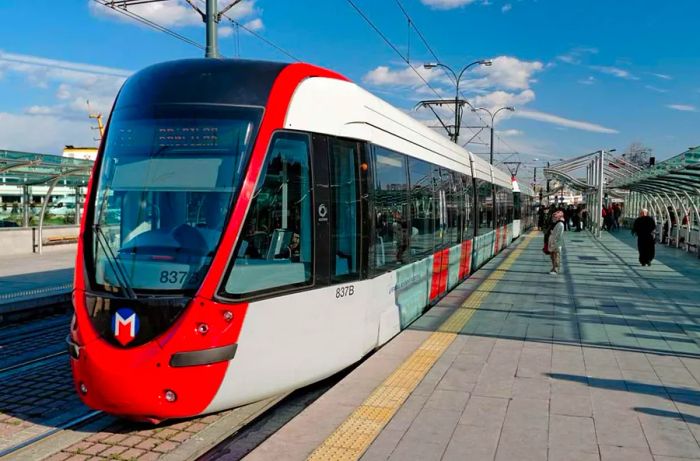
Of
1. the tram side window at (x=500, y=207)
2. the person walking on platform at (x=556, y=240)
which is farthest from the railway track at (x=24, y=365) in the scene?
the tram side window at (x=500, y=207)

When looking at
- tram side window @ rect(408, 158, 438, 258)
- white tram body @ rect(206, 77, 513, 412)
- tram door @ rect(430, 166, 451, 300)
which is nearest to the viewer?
white tram body @ rect(206, 77, 513, 412)

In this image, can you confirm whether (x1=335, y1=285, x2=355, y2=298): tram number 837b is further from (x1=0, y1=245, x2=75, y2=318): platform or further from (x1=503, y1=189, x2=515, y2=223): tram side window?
(x1=503, y1=189, x2=515, y2=223): tram side window

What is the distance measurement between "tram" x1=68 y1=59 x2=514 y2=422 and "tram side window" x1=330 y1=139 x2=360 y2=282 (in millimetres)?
20

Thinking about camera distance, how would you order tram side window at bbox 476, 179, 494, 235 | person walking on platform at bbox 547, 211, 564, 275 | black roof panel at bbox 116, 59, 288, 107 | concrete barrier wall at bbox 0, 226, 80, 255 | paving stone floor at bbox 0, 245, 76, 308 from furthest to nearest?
concrete barrier wall at bbox 0, 226, 80, 255
tram side window at bbox 476, 179, 494, 235
person walking on platform at bbox 547, 211, 564, 275
paving stone floor at bbox 0, 245, 76, 308
black roof panel at bbox 116, 59, 288, 107

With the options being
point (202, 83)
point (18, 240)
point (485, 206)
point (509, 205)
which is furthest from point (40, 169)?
point (509, 205)

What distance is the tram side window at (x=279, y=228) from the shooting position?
5.11m

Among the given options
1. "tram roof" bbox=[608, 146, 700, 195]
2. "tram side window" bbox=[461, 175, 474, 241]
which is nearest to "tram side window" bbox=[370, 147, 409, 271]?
"tram side window" bbox=[461, 175, 474, 241]

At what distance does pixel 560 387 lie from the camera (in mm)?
5816

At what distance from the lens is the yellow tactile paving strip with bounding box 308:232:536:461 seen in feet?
14.4

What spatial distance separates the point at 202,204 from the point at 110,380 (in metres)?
1.49

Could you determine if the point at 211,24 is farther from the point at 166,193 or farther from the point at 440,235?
the point at 166,193

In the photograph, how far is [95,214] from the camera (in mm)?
5352

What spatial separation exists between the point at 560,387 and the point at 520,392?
45 centimetres

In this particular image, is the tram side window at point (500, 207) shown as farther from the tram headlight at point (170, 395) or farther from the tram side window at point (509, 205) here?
the tram headlight at point (170, 395)
